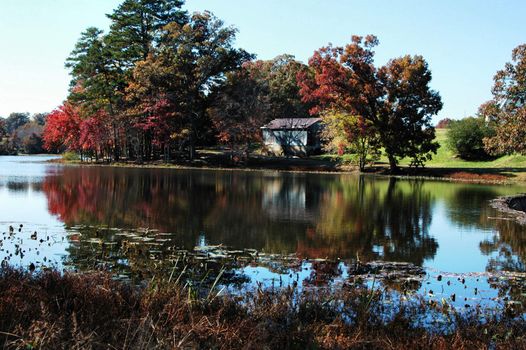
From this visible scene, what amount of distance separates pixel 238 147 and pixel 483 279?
49.8 meters

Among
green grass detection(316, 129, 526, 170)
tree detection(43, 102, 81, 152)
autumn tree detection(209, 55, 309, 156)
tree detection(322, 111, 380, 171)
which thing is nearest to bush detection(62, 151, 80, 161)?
tree detection(43, 102, 81, 152)

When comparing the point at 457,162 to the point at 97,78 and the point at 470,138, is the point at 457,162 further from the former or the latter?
the point at 97,78

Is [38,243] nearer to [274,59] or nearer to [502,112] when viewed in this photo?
[502,112]

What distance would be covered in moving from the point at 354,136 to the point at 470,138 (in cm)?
1839

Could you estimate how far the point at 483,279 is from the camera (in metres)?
11.3

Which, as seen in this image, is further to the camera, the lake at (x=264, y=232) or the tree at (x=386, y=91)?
the tree at (x=386, y=91)

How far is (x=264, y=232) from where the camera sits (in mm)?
16438

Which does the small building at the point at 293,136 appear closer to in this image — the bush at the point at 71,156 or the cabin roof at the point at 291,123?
the cabin roof at the point at 291,123

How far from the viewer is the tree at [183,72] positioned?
189 ft

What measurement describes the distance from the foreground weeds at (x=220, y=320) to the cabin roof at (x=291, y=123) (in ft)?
208

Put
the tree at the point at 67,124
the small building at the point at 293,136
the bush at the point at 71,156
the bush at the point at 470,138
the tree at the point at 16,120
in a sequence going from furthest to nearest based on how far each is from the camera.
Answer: the tree at the point at 16,120 < the small building at the point at 293,136 < the bush at the point at 71,156 < the tree at the point at 67,124 < the bush at the point at 470,138

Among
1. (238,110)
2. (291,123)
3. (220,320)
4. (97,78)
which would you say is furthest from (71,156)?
(220,320)

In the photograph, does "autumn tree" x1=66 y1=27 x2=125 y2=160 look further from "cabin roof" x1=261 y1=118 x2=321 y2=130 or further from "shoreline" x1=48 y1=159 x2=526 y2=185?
"cabin roof" x1=261 y1=118 x2=321 y2=130

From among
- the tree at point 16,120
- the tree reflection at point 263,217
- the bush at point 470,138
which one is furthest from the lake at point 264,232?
the tree at point 16,120
